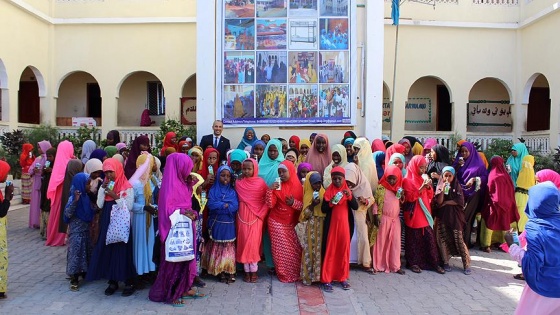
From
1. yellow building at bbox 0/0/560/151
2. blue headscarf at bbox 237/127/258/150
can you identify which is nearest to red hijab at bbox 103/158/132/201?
blue headscarf at bbox 237/127/258/150

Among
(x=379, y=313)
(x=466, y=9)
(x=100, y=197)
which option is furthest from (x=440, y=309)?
(x=466, y=9)

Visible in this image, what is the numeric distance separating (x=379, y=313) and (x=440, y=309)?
0.65m

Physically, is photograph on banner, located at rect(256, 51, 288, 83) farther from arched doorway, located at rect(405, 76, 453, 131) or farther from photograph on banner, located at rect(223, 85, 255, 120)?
arched doorway, located at rect(405, 76, 453, 131)

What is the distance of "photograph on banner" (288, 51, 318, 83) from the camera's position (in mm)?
8797

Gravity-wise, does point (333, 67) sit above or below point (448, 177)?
above

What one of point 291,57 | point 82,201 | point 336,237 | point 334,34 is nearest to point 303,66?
point 291,57

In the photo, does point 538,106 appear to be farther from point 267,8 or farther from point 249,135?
point 249,135

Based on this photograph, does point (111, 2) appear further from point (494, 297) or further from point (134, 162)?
point (494, 297)

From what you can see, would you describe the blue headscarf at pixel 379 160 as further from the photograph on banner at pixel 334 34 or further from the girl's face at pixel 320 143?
the photograph on banner at pixel 334 34

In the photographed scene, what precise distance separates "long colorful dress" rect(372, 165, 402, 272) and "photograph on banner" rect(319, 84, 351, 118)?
9.00 ft

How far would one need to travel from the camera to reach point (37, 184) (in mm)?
8680

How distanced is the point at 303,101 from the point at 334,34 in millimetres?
1313

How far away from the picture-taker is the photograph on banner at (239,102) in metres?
8.84

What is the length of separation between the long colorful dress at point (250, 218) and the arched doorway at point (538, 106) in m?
14.0
